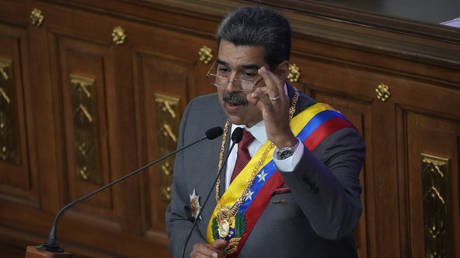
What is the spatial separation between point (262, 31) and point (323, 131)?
0.30 metres

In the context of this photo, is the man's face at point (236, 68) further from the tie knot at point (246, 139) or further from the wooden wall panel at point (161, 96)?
the wooden wall panel at point (161, 96)

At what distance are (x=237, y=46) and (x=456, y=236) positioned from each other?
1409mm

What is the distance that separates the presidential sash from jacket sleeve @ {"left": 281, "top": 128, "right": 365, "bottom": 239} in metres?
0.12

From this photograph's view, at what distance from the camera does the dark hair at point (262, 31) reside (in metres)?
2.87

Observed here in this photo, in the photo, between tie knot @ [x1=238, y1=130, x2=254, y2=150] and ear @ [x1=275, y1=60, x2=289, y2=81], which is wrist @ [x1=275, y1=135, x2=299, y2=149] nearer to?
ear @ [x1=275, y1=60, x2=289, y2=81]

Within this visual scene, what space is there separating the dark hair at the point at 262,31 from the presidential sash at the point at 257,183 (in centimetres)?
19

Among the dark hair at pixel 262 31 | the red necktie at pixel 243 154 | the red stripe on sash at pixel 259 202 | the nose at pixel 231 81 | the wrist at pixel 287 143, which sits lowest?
the red stripe on sash at pixel 259 202

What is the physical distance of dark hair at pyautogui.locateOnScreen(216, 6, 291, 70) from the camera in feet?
9.43

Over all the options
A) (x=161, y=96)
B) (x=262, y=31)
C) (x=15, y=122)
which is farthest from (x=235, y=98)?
(x=15, y=122)

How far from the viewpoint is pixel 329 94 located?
4.13 metres

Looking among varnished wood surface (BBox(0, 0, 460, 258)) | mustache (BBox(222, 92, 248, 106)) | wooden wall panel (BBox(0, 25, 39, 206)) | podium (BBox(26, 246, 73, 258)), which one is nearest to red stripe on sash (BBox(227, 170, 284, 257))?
mustache (BBox(222, 92, 248, 106))

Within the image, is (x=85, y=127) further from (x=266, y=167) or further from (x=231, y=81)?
(x=231, y=81)

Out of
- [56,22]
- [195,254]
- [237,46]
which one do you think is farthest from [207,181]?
[56,22]

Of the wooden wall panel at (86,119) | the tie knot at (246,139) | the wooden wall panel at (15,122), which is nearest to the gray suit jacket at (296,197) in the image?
the tie knot at (246,139)
